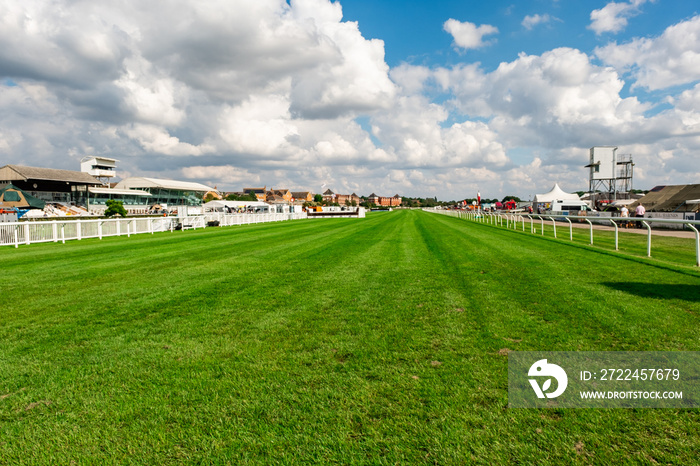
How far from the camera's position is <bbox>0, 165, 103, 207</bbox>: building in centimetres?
6078

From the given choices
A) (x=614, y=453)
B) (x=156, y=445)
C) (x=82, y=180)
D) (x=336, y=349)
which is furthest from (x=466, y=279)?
(x=82, y=180)

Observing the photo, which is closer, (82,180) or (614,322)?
(614,322)

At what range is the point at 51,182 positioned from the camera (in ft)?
216

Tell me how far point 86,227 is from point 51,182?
6077 cm

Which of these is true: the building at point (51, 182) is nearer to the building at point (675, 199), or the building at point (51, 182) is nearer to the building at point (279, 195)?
the building at point (675, 199)

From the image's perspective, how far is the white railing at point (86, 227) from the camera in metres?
16.9

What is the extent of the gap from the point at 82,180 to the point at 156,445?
273ft

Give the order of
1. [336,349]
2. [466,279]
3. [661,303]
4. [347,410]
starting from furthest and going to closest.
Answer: [466,279]
[661,303]
[336,349]
[347,410]

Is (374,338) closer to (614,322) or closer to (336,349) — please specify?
(336,349)

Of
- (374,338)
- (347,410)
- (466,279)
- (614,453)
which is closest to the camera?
(614,453)

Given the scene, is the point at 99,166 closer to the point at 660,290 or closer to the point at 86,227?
the point at 86,227

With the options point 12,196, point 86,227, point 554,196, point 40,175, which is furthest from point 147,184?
point 554,196

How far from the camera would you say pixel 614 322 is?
4836 millimetres

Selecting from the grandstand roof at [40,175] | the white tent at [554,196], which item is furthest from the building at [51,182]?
the white tent at [554,196]
